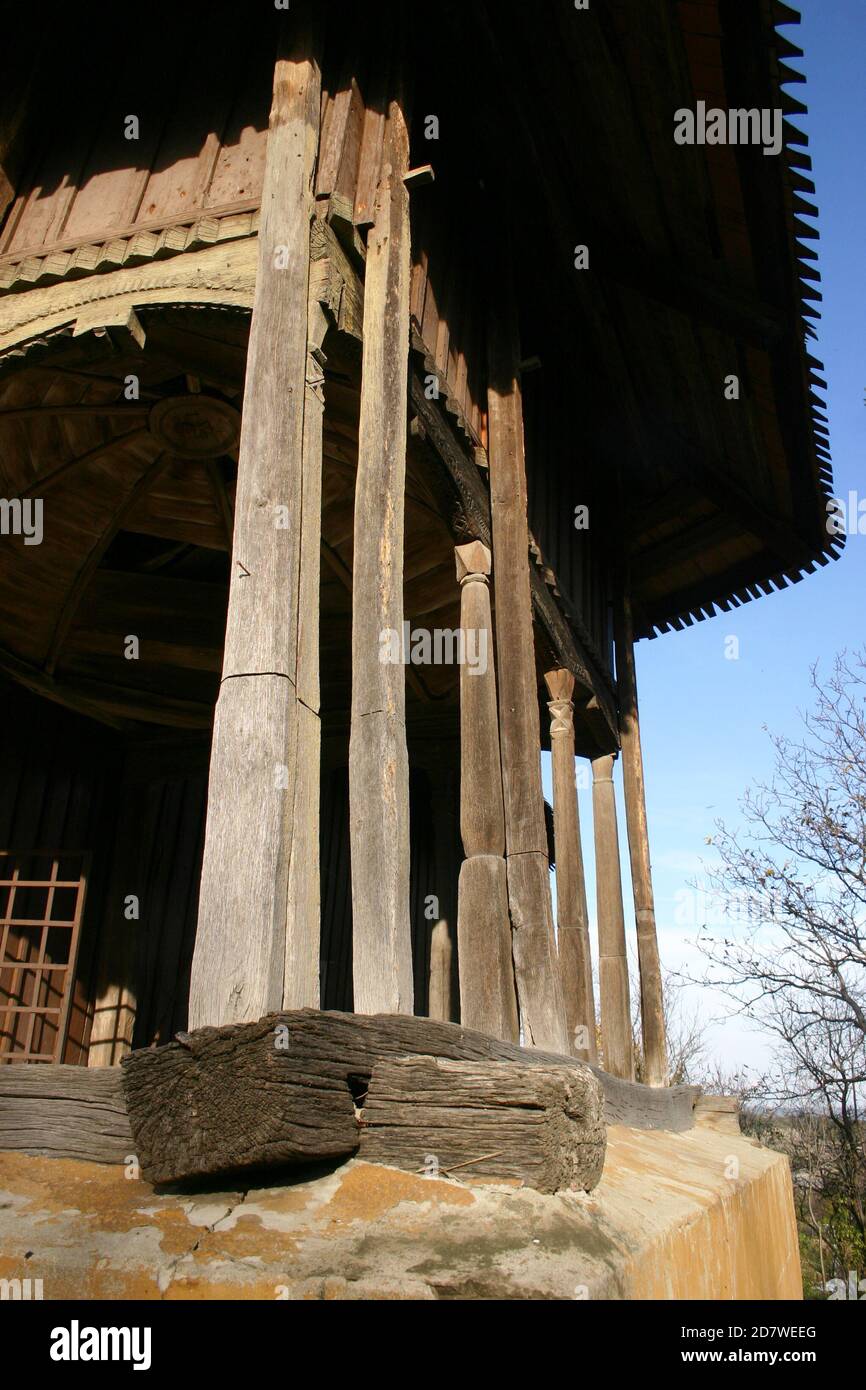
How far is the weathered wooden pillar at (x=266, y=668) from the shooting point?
3336mm

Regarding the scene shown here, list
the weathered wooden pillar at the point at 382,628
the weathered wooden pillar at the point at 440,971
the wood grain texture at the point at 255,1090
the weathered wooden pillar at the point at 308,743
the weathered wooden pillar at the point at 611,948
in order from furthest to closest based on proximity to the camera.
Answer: the weathered wooden pillar at the point at 440,971 → the weathered wooden pillar at the point at 611,948 → the weathered wooden pillar at the point at 382,628 → the weathered wooden pillar at the point at 308,743 → the wood grain texture at the point at 255,1090

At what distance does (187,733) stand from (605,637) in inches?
179

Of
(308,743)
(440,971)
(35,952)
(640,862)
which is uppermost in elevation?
(640,862)

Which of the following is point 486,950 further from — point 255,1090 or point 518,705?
point 255,1090

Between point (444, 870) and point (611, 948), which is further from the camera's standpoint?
point (444, 870)

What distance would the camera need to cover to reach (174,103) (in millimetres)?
6434

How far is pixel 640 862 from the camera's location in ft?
33.6

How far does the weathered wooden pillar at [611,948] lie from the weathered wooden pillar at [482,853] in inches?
128

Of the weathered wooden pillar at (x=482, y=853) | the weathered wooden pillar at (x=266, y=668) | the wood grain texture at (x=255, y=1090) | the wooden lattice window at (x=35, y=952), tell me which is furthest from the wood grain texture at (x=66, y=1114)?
the wooden lattice window at (x=35, y=952)

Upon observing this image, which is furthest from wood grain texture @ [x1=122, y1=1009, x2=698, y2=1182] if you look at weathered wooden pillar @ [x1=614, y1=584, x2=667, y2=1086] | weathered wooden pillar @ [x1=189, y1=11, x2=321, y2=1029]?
weathered wooden pillar @ [x1=614, y1=584, x2=667, y2=1086]

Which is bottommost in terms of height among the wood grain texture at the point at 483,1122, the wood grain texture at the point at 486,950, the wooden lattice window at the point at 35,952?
the wood grain texture at the point at 483,1122

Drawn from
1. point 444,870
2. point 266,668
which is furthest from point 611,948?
point 266,668

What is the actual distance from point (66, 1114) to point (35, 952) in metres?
6.83

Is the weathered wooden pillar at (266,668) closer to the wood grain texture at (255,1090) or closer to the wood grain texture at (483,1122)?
the wood grain texture at (255,1090)
